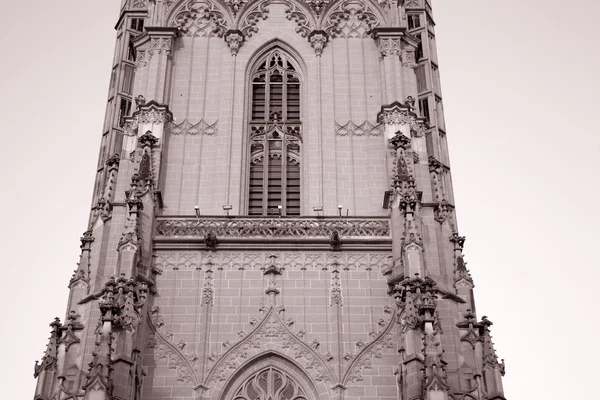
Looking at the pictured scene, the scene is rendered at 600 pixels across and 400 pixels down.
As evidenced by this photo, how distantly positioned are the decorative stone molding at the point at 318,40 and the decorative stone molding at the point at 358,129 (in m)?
3.29

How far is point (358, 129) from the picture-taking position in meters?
34.1

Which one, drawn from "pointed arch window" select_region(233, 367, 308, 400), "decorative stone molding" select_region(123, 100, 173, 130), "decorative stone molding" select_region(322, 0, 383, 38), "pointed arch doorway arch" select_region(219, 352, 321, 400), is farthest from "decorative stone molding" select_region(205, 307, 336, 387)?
"decorative stone molding" select_region(322, 0, 383, 38)

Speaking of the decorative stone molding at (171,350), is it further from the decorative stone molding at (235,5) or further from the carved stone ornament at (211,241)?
the decorative stone molding at (235,5)

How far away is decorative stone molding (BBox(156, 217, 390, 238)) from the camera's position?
30781mm

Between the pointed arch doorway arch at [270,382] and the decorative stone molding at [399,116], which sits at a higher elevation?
the decorative stone molding at [399,116]

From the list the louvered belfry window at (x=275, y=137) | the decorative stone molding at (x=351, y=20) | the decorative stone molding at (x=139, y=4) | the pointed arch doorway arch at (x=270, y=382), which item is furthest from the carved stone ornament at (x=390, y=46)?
the pointed arch doorway arch at (x=270, y=382)

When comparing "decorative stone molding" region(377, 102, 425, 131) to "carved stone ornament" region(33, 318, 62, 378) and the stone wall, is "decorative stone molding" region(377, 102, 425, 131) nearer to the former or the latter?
the stone wall

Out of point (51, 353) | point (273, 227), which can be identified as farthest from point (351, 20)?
point (51, 353)

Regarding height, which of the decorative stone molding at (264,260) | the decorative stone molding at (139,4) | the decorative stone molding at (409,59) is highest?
the decorative stone molding at (139,4)

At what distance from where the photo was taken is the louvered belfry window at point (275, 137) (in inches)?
1297

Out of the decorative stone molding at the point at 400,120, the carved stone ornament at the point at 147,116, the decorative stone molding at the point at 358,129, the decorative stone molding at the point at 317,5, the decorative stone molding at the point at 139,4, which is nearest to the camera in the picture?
the decorative stone molding at the point at 400,120

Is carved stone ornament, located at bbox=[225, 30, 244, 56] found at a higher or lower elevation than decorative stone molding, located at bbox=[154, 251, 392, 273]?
higher

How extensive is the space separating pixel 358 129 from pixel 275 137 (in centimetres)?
271

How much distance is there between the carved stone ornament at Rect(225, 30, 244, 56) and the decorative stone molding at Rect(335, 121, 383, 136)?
4.71 metres
